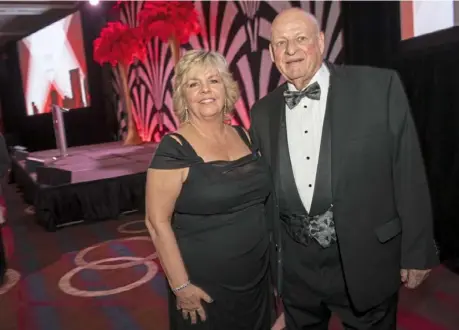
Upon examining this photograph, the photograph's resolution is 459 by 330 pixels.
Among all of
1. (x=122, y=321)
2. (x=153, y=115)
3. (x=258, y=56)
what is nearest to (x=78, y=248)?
(x=122, y=321)

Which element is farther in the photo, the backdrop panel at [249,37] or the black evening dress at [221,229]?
the backdrop panel at [249,37]

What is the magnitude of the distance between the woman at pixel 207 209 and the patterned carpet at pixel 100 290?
3.41 feet

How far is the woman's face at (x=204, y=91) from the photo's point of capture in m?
1.59

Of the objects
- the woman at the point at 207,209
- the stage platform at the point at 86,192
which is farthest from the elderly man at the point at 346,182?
the stage platform at the point at 86,192

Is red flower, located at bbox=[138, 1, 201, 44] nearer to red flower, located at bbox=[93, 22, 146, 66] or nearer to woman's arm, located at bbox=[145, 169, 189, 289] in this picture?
red flower, located at bbox=[93, 22, 146, 66]

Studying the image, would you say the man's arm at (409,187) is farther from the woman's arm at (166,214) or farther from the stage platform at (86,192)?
the stage platform at (86,192)

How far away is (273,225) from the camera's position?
1670 mm

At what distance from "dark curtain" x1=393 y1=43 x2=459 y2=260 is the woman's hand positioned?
211 centimetres

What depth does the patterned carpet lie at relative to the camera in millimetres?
2631

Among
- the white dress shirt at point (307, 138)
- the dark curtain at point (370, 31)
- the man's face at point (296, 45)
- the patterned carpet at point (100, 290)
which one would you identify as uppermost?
the dark curtain at point (370, 31)

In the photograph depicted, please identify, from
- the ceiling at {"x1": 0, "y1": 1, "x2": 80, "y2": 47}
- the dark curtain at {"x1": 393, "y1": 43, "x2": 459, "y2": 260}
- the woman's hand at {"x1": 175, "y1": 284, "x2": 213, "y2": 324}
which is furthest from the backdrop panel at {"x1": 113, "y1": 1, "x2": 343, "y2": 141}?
the ceiling at {"x1": 0, "y1": 1, "x2": 80, "y2": 47}

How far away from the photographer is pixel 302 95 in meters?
1.50

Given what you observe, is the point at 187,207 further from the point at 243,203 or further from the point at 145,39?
the point at 145,39

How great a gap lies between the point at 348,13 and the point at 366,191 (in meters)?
2.43
